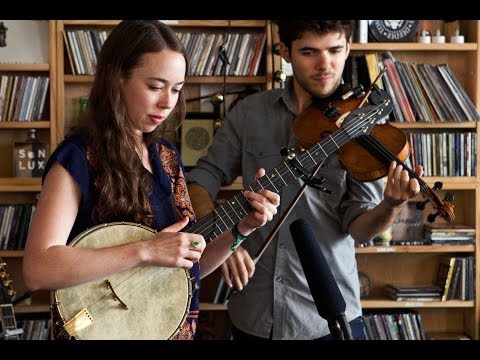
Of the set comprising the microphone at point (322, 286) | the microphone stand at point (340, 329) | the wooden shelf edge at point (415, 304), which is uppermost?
the microphone at point (322, 286)

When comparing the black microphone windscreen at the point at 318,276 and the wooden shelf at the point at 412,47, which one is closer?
the black microphone windscreen at the point at 318,276

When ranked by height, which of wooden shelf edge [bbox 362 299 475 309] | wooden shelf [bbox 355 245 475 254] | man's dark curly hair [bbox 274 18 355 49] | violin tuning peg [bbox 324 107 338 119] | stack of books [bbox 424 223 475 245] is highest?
man's dark curly hair [bbox 274 18 355 49]

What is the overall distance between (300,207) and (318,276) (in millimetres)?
1099

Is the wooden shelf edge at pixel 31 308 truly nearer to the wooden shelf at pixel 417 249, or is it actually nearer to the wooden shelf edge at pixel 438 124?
the wooden shelf at pixel 417 249

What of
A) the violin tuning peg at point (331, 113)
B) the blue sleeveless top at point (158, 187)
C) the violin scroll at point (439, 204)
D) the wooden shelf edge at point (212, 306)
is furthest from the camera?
the wooden shelf edge at point (212, 306)

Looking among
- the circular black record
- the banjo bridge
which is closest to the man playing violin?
the banjo bridge

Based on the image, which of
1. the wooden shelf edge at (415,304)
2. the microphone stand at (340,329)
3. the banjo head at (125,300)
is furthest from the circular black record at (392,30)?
the microphone stand at (340,329)

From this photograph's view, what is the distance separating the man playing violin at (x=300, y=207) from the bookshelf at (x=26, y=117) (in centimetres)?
131

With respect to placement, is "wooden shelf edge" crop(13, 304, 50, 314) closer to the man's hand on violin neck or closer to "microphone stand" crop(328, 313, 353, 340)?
the man's hand on violin neck

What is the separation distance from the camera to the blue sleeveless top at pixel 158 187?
137cm

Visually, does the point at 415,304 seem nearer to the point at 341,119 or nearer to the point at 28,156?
the point at 341,119

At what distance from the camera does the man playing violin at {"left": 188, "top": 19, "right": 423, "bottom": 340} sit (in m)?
1.96

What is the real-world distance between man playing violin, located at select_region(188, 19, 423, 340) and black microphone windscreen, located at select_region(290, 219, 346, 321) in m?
0.89

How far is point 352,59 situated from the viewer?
→ 3.18 metres
